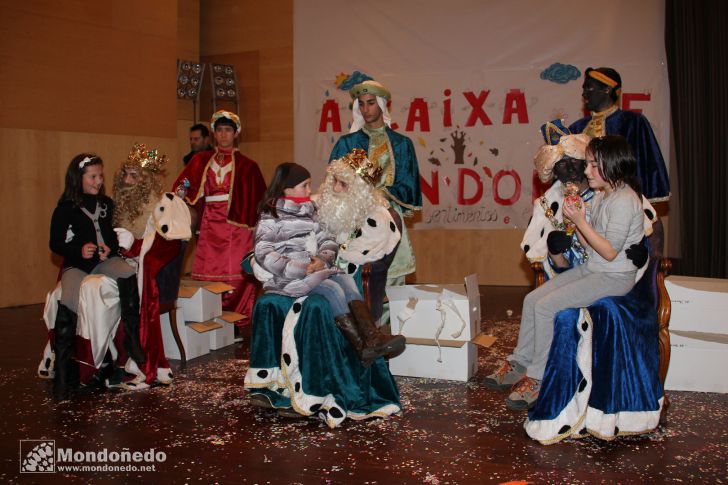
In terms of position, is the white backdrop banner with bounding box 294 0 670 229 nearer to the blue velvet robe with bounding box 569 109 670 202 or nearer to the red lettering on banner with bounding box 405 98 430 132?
Result: the red lettering on banner with bounding box 405 98 430 132

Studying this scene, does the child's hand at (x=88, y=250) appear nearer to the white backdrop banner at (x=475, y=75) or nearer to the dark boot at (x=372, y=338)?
the dark boot at (x=372, y=338)

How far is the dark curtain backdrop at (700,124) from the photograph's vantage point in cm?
677

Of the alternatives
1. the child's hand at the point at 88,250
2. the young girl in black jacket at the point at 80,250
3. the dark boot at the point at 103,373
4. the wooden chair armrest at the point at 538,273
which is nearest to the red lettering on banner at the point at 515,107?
the wooden chair armrest at the point at 538,273

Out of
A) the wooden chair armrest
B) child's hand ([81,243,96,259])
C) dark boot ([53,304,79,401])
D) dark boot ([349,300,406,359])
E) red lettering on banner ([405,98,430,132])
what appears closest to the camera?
dark boot ([349,300,406,359])

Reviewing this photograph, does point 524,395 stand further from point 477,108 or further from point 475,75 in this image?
point 475,75

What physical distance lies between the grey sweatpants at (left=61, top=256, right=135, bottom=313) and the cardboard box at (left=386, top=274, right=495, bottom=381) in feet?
5.23

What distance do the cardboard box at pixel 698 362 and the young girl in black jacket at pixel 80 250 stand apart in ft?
9.89

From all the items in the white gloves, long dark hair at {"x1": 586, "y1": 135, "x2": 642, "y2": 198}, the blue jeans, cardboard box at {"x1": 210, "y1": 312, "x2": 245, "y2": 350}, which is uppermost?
long dark hair at {"x1": 586, "y1": 135, "x2": 642, "y2": 198}

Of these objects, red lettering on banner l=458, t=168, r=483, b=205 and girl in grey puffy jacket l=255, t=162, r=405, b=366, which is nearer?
girl in grey puffy jacket l=255, t=162, r=405, b=366

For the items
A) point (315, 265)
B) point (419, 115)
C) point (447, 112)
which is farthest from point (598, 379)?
point (419, 115)

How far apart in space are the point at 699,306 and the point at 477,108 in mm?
4408

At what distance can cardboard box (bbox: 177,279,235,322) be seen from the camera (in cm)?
503

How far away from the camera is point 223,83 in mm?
9078

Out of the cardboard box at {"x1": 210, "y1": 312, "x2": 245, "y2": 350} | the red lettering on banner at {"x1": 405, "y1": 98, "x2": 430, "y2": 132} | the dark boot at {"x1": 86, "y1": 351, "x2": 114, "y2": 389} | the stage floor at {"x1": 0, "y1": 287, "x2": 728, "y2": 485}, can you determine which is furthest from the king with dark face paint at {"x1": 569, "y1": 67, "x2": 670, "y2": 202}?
the red lettering on banner at {"x1": 405, "y1": 98, "x2": 430, "y2": 132}
